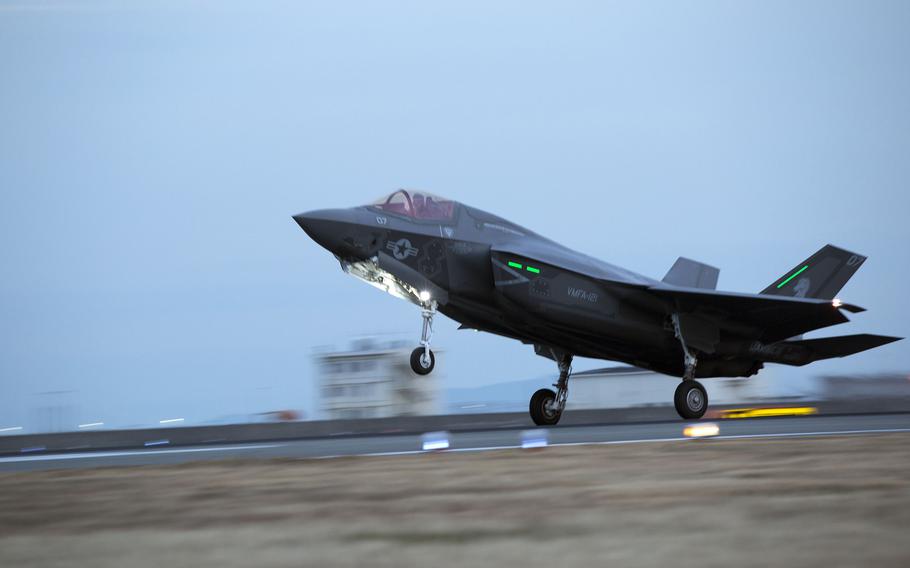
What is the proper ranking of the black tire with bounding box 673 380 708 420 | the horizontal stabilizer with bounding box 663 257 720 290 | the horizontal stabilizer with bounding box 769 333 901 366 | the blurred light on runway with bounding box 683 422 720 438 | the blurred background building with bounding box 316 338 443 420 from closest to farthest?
the blurred light on runway with bounding box 683 422 720 438 < the black tire with bounding box 673 380 708 420 < the horizontal stabilizer with bounding box 769 333 901 366 < the horizontal stabilizer with bounding box 663 257 720 290 < the blurred background building with bounding box 316 338 443 420

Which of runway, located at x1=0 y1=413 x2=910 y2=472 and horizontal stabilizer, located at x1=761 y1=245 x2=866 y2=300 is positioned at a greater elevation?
horizontal stabilizer, located at x1=761 y1=245 x2=866 y2=300

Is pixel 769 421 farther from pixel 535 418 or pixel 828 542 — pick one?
pixel 828 542

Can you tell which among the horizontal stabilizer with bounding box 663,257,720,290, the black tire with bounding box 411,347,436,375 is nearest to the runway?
the black tire with bounding box 411,347,436,375

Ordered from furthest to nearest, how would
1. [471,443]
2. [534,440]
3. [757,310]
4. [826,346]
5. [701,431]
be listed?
1. [826,346]
2. [757,310]
3. [701,431]
4. [471,443]
5. [534,440]

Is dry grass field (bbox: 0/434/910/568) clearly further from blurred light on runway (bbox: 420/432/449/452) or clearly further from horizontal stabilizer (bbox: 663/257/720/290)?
horizontal stabilizer (bbox: 663/257/720/290)

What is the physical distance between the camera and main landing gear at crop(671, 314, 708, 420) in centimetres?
1934

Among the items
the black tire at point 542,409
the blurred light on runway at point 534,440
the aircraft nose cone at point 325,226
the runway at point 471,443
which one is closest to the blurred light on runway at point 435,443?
the runway at point 471,443

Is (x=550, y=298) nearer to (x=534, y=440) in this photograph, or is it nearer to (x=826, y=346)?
(x=534, y=440)

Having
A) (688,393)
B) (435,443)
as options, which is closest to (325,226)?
(435,443)

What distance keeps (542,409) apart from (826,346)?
6.14 m

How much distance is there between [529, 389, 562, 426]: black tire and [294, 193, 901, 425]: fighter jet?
4.08 feet

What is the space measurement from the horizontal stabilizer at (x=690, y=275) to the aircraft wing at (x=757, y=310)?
2345mm

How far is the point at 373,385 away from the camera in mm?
75312

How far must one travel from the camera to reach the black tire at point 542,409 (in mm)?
21172
